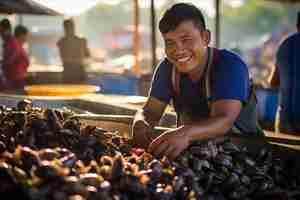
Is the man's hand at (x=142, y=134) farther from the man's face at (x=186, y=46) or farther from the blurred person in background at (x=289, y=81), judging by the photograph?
the blurred person in background at (x=289, y=81)

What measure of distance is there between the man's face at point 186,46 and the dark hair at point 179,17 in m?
0.03

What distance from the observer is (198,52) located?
3510 mm

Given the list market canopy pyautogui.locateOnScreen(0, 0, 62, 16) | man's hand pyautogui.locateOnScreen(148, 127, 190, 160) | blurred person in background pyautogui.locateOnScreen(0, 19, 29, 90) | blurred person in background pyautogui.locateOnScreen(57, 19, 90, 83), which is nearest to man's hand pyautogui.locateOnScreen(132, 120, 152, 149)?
man's hand pyautogui.locateOnScreen(148, 127, 190, 160)

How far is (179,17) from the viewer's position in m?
3.44

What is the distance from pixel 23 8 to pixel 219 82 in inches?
267

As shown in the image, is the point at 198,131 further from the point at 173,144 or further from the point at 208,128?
the point at 173,144

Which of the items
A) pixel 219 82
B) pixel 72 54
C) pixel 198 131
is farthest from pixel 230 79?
pixel 72 54

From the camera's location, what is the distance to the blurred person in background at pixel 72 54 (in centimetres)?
980

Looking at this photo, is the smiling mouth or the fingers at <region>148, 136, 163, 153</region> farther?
the smiling mouth

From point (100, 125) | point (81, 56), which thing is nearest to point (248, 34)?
point (81, 56)

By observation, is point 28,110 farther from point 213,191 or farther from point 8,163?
point 213,191

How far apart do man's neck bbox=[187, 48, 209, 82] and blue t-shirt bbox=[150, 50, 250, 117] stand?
3 cm

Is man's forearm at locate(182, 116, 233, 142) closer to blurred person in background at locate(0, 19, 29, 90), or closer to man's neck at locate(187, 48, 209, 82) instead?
man's neck at locate(187, 48, 209, 82)

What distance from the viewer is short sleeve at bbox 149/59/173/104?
3.87 metres
